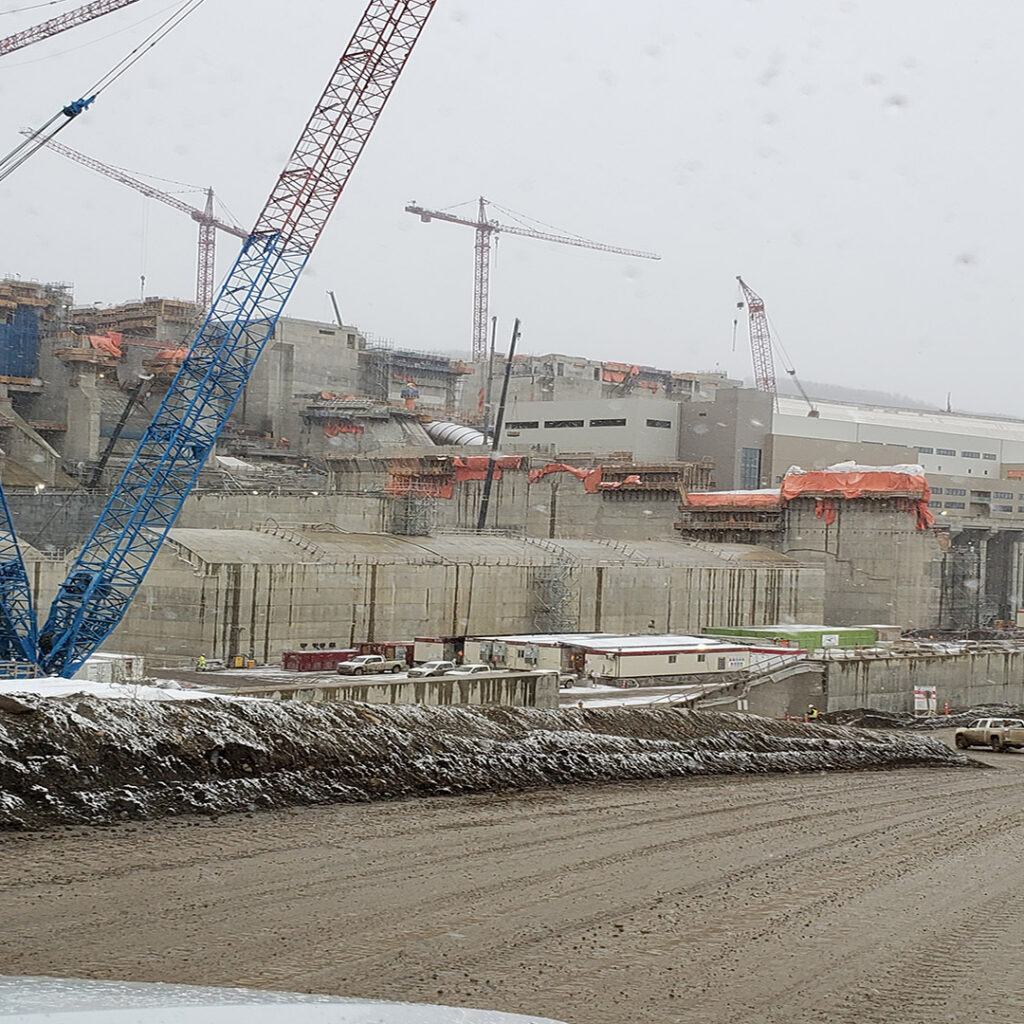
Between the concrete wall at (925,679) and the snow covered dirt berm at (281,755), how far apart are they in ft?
86.7

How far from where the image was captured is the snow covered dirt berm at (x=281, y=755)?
1115 centimetres

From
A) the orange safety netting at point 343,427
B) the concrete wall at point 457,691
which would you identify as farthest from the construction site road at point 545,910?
the orange safety netting at point 343,427

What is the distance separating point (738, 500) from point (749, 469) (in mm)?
14281

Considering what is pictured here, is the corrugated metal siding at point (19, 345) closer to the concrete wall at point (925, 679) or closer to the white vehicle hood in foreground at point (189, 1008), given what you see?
the concrete wall at point (925, 679)

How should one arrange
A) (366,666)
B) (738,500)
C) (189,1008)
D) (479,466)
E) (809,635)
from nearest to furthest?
1. (189,1008)
2. (366,666)
3. (809,635)
4. (738,500)
5. (479,466)

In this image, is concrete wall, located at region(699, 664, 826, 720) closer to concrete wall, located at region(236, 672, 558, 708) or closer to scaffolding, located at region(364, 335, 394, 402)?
concrete wall, located at region(236, 672, 558, 708)

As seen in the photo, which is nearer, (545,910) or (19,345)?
(545,910)

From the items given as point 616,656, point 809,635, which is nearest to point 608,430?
point 809,635

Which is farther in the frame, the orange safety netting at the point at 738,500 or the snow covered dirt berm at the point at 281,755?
the orange safety netting at the point at 738,500

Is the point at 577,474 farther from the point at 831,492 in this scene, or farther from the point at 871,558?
the point at 871,558

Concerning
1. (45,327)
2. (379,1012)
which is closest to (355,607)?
(379,1012)

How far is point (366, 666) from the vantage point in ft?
121

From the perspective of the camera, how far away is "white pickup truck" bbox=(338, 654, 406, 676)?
36.5 m

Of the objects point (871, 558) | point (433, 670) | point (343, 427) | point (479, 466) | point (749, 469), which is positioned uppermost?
point (343, 427)
